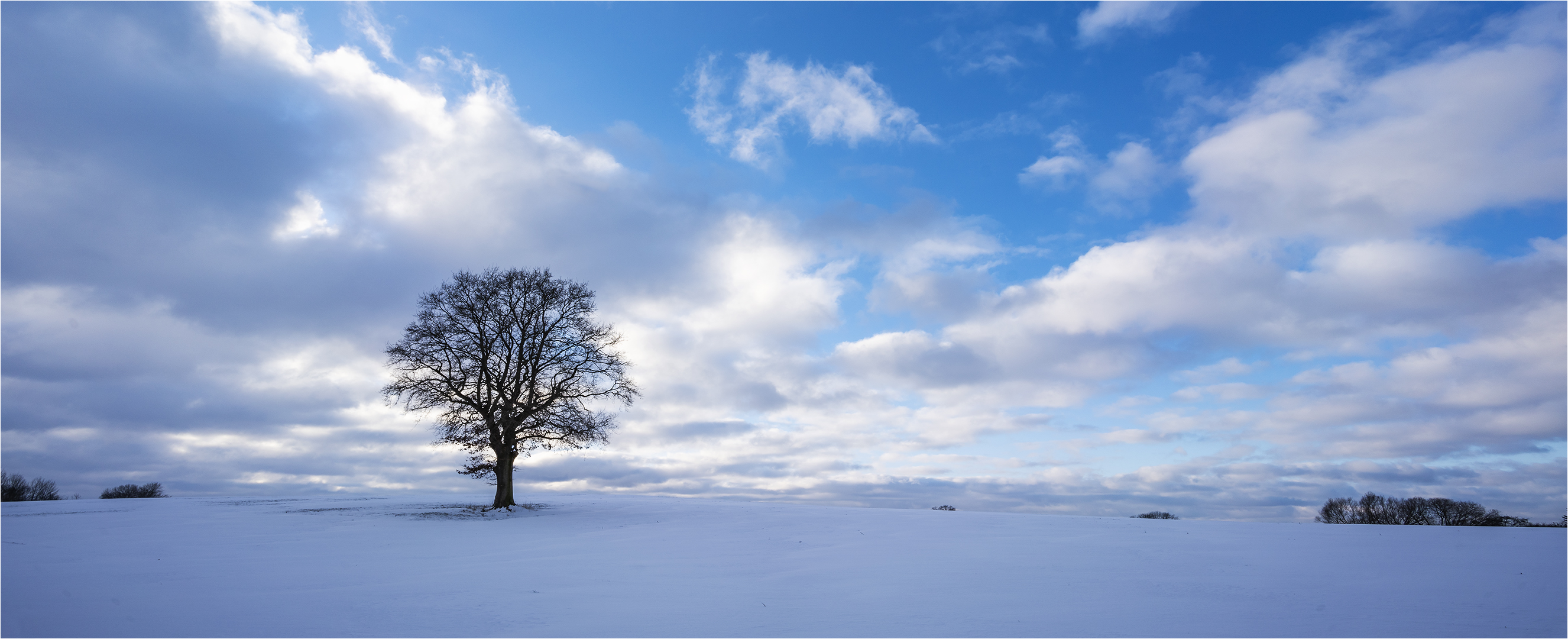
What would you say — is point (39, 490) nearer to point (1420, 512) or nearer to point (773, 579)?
point (773, 579)

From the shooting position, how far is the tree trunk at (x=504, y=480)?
27.2 metres

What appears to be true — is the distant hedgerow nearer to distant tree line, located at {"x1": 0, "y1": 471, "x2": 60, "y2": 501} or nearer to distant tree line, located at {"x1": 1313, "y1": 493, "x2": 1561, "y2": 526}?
distant tree line, located at {"x1": 0, "y1": 471, "x2": 60, "y2": 501}

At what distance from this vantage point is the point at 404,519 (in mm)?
24109

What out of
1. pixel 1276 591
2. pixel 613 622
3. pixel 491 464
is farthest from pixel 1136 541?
pixel 491 464

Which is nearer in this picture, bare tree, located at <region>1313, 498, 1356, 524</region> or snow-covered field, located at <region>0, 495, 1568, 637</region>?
A: snow-covered field, located at <region>0, 495, 1568, 637</region>

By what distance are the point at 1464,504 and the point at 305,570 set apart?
7838 cm

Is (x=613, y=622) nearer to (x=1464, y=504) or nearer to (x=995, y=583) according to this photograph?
(x=995, y=583)

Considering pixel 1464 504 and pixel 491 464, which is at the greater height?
pixel 491 464

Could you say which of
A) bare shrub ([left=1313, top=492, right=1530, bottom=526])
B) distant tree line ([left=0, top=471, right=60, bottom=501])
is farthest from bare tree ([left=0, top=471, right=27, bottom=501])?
bare shrub ([left=1313, top=492, right=1530, bottom=526])

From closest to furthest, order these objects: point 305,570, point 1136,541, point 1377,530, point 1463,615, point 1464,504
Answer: point 1463,615 < point 305,570 < point 1136,541 < point 1377,530 < point 1464,504

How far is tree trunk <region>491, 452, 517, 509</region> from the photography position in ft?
89.4

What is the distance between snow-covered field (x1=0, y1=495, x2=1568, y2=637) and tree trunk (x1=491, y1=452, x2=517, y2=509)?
4331 mm

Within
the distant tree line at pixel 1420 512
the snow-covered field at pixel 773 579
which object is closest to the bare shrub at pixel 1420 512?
the distant tree line at pixel 1420 512

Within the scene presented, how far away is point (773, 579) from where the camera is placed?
515 inches
